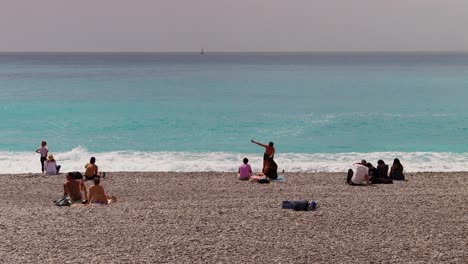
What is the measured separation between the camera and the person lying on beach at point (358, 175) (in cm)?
1762

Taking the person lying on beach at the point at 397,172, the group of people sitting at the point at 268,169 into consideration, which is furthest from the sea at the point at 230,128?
the person lying on beach at the point at 397,172

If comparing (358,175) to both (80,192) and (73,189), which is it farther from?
(73,189)

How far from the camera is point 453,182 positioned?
1875 centimetres

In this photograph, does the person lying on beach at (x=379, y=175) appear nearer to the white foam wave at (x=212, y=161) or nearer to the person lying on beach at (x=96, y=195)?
the white foam wave at (x=212, y=161)

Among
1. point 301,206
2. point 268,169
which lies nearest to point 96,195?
point 301,206

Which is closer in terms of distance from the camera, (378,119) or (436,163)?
(436,163)

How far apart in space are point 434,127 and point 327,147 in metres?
12.1

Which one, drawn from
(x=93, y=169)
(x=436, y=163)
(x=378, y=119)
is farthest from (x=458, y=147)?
(x=93, y=169)

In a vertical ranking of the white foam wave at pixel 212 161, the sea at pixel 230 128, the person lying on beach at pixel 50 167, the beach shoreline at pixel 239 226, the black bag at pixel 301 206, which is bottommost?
the beach shoreline at pixel 239 226

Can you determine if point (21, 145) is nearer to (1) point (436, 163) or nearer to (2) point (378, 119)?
(1) point (436, 163)

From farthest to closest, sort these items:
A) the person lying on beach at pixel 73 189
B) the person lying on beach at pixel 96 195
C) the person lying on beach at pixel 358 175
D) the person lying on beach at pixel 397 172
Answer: the person lying on beach at pixel 397 172
the person lying on beach at pixel 358 175
the person lying on beach at pixel 73 189
the person lying on beach at pixel 96 195

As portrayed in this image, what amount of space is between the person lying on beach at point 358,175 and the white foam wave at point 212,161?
4439 millimetres

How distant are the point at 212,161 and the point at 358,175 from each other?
9.18 meters

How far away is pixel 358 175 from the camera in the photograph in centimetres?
1772
